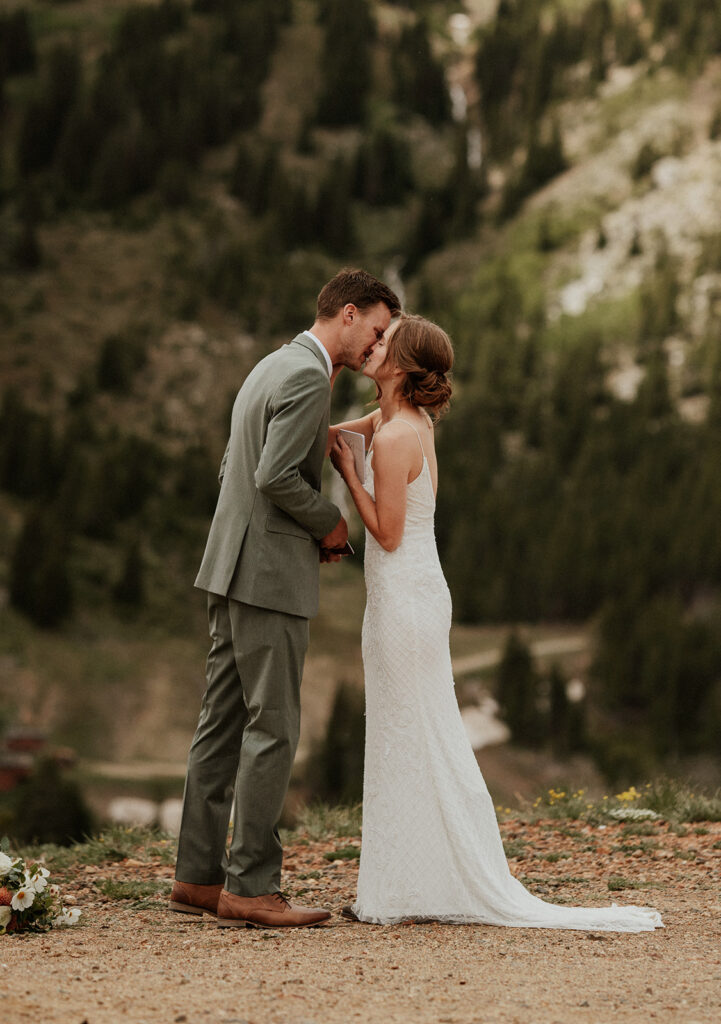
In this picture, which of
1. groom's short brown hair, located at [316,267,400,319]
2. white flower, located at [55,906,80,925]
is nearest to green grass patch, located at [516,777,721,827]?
white flower, located at [55,906,80,925]

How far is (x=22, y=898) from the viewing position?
542cm

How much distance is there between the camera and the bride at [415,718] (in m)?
5.64

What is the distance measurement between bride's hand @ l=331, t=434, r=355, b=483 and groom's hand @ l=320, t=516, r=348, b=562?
0.35 m

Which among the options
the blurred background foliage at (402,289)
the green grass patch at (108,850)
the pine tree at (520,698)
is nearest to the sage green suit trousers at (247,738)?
the green grass patch at (108,850)

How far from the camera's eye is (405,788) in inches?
226

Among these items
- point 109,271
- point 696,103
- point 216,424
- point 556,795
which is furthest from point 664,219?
point 556,795

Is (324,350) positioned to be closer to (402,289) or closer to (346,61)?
(402,289)

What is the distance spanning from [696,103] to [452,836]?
111 metres

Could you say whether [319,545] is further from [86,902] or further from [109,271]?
[109,271]

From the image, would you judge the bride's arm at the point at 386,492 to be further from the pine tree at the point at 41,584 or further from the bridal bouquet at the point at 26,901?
the pine tree at the point at 41,584

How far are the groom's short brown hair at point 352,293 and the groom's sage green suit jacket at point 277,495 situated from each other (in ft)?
0.59

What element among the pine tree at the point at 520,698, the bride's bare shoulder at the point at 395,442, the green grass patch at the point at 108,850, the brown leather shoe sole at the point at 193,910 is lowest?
the pine tree at the point at 520,698

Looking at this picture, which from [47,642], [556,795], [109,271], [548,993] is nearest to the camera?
[548,993]

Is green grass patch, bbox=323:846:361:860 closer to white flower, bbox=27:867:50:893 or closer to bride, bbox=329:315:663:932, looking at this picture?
bride, bbox=329:315:663:932
